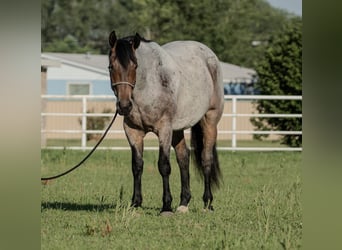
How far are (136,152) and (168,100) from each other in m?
0.64

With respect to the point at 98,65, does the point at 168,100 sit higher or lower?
lower

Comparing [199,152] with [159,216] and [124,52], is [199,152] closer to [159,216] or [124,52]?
[159,216]

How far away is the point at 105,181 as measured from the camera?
490 inches

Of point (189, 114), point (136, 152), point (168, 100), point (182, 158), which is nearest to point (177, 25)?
point (182, 158)

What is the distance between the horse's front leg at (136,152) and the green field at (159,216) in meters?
0.15

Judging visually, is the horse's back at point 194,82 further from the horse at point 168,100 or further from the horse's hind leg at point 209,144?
the horse's hind leg at point 209,144

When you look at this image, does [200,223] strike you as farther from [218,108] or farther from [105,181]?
[105,181]

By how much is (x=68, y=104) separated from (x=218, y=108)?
2656cm

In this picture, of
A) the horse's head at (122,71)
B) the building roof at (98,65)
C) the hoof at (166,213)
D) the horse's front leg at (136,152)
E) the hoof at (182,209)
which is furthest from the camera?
the building roof at (98,65)

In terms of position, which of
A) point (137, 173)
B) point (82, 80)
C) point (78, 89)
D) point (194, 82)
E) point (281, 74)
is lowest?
point (137, 173)

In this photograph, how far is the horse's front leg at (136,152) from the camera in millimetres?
8164

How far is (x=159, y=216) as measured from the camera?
7797mm

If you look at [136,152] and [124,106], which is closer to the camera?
[124,106]

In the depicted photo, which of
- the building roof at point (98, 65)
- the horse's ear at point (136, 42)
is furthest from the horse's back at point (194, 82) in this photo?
the building roof at point (98, 65)
